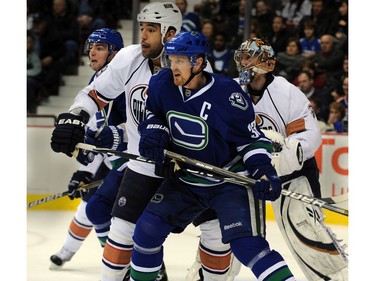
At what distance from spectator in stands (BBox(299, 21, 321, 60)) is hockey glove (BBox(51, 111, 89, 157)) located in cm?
424

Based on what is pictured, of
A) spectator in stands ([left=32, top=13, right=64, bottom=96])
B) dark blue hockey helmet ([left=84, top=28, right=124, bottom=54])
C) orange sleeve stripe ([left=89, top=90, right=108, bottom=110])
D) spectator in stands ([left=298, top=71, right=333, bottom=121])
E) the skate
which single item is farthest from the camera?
spectator in stands ([left=32, top=13, right=64, bottom=96])

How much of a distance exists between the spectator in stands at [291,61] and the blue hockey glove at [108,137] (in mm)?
3472

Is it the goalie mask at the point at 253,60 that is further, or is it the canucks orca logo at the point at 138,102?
the goalie mask at the point at 253,60

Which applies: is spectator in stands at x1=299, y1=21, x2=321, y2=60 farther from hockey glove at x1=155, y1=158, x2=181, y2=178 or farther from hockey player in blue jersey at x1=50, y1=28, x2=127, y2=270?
hockey glove at x1=155, y1=158, x2=181, y2=178

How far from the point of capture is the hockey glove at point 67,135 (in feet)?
10.5

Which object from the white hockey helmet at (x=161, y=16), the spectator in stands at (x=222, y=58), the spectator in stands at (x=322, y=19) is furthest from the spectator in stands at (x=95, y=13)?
the white hockey helmet at (x=161, y=16)

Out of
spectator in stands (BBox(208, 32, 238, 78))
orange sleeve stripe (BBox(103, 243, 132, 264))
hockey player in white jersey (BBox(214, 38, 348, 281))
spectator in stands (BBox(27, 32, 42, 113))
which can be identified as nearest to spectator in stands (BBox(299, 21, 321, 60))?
spectator in stands (BBox(208, 32, 238, 78))

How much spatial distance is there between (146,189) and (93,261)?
159cm

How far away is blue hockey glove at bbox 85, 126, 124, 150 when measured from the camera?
12.3 feet

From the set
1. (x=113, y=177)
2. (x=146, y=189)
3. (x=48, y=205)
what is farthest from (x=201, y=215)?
(x=48, y=205)

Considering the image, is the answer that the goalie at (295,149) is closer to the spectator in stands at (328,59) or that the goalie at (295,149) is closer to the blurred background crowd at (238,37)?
the blurred background crowd at (238,37)

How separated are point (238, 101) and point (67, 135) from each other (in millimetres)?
613
